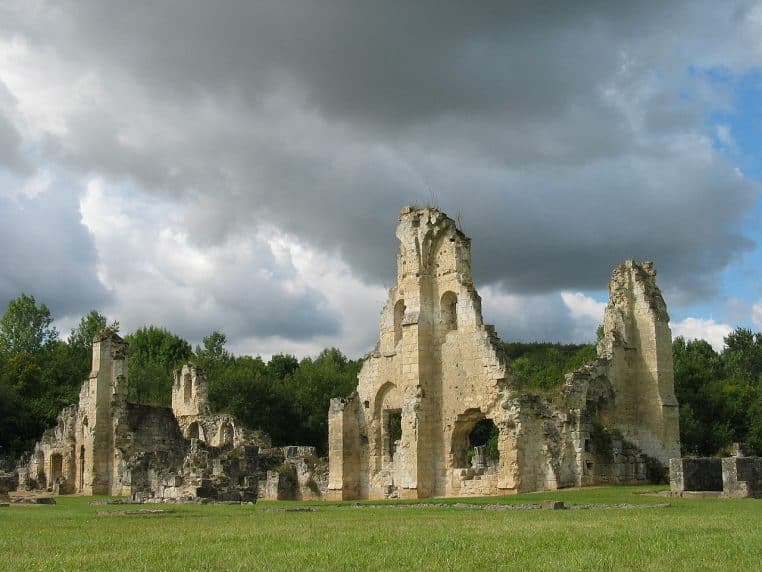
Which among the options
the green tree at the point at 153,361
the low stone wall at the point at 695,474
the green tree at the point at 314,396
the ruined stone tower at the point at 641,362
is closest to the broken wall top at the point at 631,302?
the ruined stone tower at the point at 641,362

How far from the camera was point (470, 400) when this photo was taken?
27266mm

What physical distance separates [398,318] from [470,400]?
13.6ft

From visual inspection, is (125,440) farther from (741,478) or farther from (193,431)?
(741,478)

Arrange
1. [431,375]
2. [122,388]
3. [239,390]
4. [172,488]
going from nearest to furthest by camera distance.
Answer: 1. [172,488]
2. [431,375]
3. [122,388]
4. [239,390]

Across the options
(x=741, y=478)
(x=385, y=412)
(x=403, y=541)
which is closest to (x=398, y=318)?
(x=385, y=412)

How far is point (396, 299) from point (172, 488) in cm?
941

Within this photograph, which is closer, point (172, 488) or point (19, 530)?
point (19, 530)

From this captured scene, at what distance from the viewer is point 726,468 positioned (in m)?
19.0

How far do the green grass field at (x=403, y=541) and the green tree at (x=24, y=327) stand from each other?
5153cm

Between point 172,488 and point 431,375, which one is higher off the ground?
point 431,375

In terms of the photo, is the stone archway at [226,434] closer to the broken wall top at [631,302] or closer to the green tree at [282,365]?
the broken wall top at [631,302]

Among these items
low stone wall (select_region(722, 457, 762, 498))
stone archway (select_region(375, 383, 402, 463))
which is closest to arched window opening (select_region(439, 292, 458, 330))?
stone archway (select_region(375, 383, 402, 463))

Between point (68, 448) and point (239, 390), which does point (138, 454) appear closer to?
point (68, 448)

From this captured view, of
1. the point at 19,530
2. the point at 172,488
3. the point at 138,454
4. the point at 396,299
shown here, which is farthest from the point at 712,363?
the point at 19,530
